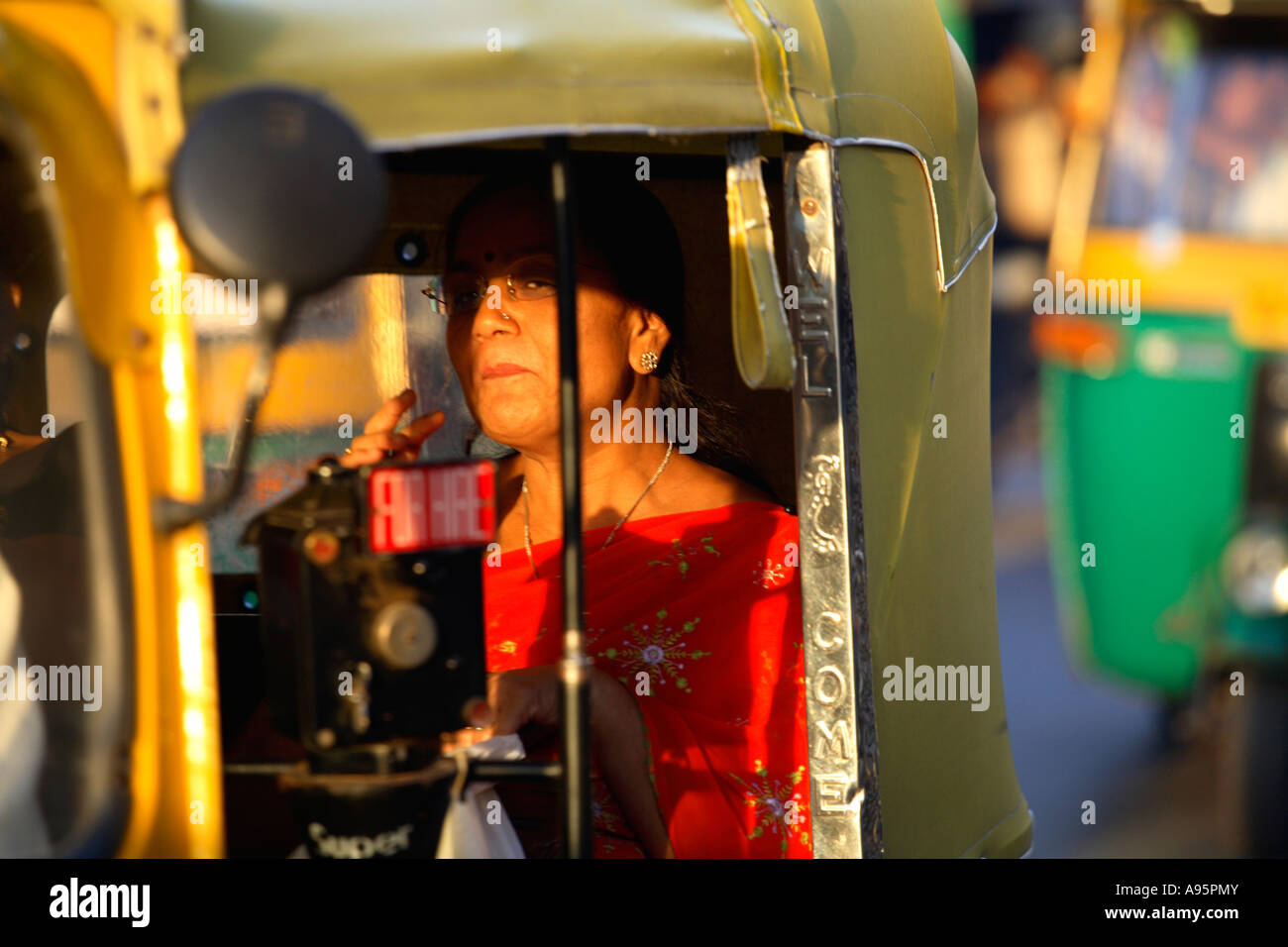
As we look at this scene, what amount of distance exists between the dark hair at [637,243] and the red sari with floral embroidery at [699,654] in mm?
290

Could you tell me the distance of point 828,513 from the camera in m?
2.14

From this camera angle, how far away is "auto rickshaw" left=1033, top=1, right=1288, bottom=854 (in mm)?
5723

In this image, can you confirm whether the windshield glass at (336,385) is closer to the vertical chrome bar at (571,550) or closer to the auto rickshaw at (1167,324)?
the vertical chrome bar at (571,550)

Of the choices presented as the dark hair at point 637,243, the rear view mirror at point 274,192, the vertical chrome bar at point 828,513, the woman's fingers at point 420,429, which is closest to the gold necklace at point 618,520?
the dark hair at point 637,243

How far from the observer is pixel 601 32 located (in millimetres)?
→ 1844

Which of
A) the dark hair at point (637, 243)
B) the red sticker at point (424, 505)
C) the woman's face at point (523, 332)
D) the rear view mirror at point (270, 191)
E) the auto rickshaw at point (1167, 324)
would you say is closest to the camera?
the rear view mirror at point (270, 191)

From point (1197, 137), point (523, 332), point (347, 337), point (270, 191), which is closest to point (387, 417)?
point (523, 332)

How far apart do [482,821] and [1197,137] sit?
4957mm

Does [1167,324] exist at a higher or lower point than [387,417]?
higher

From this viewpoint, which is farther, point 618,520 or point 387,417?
point 618,520

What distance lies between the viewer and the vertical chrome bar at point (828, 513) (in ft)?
6.97

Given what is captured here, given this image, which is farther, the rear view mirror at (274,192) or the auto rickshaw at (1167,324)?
the auto rickshaw at (1167,324)

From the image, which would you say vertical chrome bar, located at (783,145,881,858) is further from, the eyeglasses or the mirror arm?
the mirror arm

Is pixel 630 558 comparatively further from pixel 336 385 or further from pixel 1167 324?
pixel 1167 324
